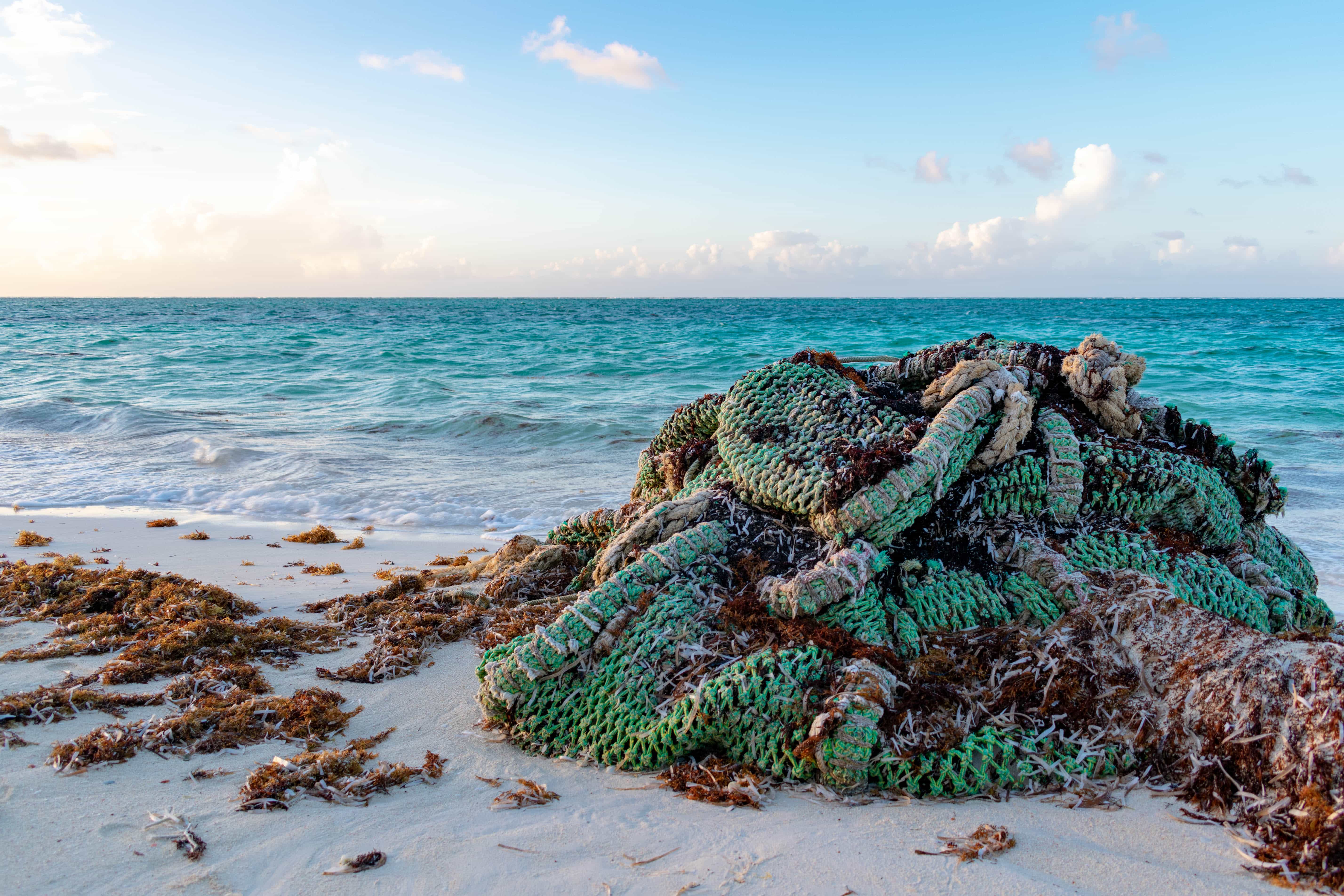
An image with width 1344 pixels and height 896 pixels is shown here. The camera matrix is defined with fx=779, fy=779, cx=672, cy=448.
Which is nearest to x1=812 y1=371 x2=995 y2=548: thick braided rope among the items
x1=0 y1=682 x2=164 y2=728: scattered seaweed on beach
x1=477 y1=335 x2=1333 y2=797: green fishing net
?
x1=477 y1=335 x2=1333 y2=797: green fishing net

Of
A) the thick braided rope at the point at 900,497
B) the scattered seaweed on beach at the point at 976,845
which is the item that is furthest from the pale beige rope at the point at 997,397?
the scattered seaweed on beach at the point at 976,845

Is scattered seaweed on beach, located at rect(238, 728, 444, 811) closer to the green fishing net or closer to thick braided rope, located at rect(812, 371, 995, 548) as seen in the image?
the green fishing net

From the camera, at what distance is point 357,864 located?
1.70 m

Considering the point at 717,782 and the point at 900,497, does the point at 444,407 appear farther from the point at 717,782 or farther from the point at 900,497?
the point at 717,782

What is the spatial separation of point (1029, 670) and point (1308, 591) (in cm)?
169

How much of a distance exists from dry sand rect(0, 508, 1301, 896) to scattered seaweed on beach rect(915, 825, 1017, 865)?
2 centimetres

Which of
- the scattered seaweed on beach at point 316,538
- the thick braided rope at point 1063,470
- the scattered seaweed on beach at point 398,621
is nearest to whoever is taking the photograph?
the thick braided rope at point 1063,470

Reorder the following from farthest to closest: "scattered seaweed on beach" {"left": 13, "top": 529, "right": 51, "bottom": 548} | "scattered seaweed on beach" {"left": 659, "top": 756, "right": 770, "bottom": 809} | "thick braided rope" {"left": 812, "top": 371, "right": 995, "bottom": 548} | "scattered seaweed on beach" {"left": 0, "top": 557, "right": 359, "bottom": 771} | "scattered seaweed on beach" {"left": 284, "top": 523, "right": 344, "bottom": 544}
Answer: "scattered seaweed on beach" {"left": 284, "top": 523, "right": 344, "bottom": 544}, "scattered seaweed on beach" {"left": 13, "top": 529, "right": 51, "bottom": 548}, "thick braided rope" {"left": 812, "top": 371, "right": 995, "bottom": 548}, "scattered seaweed on beach" {"left": 0, "top": 557, "right": 359, "bottom": 771}, "scattered seaweed on beach" {"left": 659, "top": 756, "right": 770, "bottom": 809}

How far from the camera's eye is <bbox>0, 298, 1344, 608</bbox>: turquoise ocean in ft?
21.5

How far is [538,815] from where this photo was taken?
1897 mm

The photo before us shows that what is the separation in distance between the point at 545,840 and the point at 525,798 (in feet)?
0.56

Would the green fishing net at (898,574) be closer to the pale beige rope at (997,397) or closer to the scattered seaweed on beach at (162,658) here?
the pale beige rope at (997,397)

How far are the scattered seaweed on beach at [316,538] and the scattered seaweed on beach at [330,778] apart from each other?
10.3 feet

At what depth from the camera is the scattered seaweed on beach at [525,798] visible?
6.36 feet
